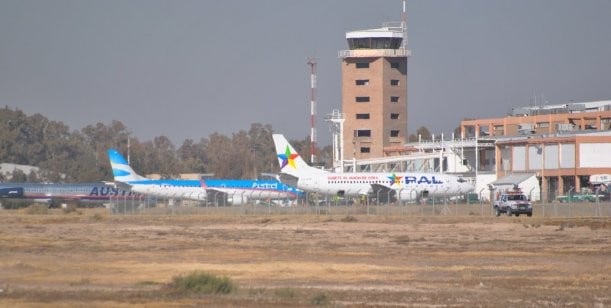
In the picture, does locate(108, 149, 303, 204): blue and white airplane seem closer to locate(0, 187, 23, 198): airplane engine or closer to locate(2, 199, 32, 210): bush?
locate(2, 199, 32, 210): bush

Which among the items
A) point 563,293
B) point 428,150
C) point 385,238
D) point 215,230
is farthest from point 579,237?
point 428,150

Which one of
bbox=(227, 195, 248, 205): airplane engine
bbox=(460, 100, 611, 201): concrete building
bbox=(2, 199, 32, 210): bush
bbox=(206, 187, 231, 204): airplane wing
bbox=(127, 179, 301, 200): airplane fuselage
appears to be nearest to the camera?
bbox=(227, 195, 248, 205): airplane engine

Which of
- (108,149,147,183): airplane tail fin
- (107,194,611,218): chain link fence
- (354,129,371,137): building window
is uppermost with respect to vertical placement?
(354,129,371,137): building window

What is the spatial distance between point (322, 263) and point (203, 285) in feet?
31.0

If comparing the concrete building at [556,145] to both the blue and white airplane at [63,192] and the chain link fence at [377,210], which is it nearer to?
the chain link fence at [377,210]

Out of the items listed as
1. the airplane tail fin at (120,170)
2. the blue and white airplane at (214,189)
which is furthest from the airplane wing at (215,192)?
the airplane tail fin at (120,170)

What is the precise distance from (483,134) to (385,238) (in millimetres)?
74745

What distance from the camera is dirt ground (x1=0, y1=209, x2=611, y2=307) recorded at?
2638 cm

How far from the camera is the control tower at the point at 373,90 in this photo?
13412 centimetres

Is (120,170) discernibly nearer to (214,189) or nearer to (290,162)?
(214,189)

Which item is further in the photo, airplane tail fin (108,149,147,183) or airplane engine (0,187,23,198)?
airplane engine (0,187,23,198)

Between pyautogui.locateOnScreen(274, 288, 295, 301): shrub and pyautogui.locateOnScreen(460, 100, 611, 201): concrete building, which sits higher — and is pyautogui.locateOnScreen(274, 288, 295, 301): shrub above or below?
below

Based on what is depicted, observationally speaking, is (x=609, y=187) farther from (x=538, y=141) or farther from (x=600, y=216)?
(x=600, y=216)

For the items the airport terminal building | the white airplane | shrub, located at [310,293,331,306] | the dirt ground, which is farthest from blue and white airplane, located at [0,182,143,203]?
shrub, located at [310,293,331,306]
